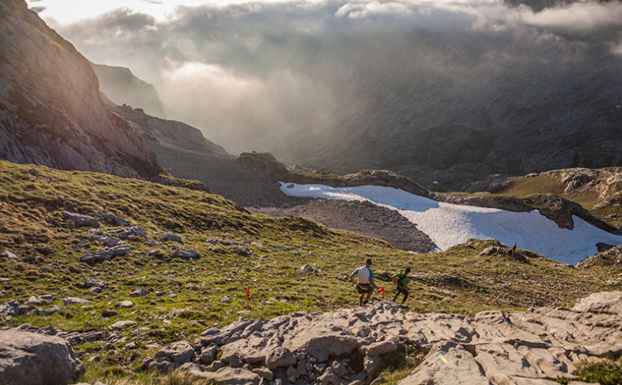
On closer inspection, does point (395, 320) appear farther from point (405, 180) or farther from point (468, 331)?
point (405, 180)

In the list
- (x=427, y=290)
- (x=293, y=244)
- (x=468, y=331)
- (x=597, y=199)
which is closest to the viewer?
(x=468, y=331)

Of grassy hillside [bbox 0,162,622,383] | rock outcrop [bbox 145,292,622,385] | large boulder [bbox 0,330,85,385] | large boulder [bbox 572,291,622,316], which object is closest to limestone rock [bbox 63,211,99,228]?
grassy hillside [bbox 0,162,622,383]

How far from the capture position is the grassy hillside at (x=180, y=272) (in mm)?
11828

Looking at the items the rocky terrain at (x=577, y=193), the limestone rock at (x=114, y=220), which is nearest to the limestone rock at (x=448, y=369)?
the limestone rock at (x=114, y=220)

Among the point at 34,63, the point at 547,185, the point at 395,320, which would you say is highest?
the point at 34,63

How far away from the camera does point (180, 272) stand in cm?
1850

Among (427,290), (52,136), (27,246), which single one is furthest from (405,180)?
(27,246)

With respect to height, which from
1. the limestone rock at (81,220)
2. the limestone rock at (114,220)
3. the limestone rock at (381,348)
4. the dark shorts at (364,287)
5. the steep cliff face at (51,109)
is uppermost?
the steep cliff face at (51,109)

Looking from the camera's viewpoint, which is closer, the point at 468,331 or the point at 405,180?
the point at 468,331

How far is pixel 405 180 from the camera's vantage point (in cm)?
8150

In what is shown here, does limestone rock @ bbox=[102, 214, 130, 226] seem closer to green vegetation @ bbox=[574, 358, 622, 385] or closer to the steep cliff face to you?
the steep cliff face

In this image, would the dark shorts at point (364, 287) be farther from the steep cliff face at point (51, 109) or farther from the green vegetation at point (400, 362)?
the steep cliff face at point (51, 109)

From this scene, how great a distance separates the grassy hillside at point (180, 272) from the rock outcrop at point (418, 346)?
187cm

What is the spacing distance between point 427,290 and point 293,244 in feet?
50.6
